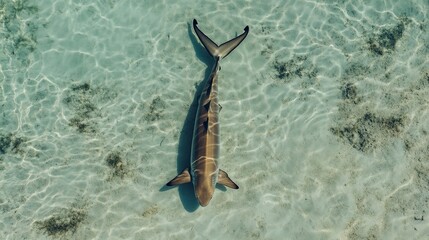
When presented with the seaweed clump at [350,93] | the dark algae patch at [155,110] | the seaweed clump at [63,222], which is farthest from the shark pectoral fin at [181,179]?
the seaweed clump at [350,93]

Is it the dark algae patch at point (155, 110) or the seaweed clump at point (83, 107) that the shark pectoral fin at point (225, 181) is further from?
the seaweed clump at point (83, 107)

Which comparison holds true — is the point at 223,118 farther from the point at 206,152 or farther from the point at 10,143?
the point at 10,143

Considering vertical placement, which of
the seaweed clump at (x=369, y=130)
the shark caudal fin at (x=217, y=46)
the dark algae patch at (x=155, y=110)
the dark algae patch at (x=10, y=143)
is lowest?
the seaweed clump at (x=369, y=130)

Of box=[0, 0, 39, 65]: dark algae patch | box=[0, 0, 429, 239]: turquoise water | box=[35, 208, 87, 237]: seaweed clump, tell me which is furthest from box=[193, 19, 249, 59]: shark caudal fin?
box=[35, 208, 87, 237]: seaweed clump

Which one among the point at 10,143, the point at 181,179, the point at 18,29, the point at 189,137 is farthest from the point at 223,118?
the point at 18,29

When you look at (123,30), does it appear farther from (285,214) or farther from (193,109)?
(285,214)
